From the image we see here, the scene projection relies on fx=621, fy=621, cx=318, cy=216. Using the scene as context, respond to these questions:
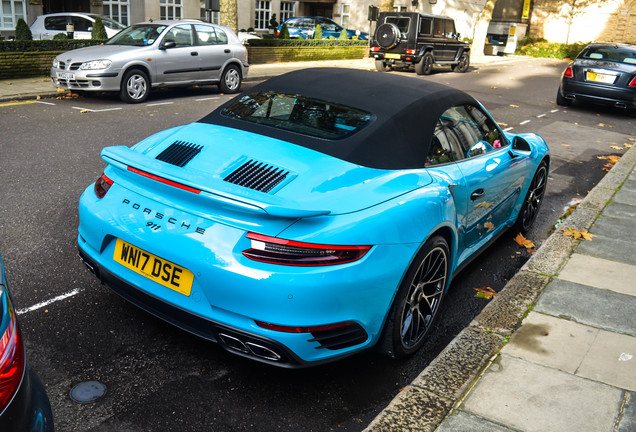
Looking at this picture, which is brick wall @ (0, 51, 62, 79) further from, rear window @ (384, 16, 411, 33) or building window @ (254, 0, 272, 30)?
building window @ (254, 0, 272, 30)

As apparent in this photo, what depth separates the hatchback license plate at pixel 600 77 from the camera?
1473 centimetres

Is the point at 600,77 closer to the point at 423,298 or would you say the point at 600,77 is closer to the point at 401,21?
the point at 401,21

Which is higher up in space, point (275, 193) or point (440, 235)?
point (275, 193)

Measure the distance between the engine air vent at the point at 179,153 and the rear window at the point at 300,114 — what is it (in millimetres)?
590

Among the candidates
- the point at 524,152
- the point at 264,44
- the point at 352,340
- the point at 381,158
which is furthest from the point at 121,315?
the point at 264,44

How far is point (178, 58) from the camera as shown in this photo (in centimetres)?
1340

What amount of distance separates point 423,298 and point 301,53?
21.9 meters

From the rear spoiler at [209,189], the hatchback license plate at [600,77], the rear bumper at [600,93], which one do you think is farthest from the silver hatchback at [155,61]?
the rear spoiler at [209,189]

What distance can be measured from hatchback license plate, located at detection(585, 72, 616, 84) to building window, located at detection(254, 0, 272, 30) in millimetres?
25921

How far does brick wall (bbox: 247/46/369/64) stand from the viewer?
22.7 m

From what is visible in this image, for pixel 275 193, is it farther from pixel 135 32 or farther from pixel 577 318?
pixel 135 32

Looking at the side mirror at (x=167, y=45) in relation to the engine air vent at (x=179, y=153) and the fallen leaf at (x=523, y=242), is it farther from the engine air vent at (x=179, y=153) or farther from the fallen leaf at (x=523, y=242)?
the engine air vent at (x=179, y=153)

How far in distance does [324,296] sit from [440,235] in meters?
1.15

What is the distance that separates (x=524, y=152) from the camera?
5.25 m
